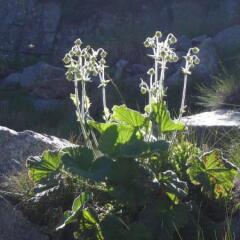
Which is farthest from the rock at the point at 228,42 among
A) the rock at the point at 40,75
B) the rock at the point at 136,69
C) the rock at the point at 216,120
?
the rock at the point at 216,120

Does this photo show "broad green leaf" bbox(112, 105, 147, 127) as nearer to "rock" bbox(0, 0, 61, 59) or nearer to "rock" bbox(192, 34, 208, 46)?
"rock" bbox(192, 34, 208, 46)

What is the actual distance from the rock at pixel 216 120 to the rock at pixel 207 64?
13.8 ft

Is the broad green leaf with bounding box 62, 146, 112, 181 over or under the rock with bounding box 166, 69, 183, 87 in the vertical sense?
over

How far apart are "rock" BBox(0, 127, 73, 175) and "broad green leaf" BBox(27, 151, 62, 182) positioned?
0.69 meters

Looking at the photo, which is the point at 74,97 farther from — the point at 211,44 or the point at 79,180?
the point at 211,44

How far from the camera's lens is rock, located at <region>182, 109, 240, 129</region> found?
6.12m

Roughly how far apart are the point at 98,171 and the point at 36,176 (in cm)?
50

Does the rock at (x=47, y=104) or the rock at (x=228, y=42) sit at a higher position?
the rock at (x=228, y=42)

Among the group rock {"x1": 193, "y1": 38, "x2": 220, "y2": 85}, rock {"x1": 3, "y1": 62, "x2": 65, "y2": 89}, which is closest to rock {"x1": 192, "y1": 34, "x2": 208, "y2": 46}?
rock {"x1": 193, "y1": 38, "x2": 220, "y2": 85}

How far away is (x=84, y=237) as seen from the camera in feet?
12.8

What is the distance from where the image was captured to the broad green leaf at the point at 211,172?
4.00 metres

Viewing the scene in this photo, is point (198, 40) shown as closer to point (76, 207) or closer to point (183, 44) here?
point (183, 44)

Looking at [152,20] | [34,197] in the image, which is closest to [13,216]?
[34,197]

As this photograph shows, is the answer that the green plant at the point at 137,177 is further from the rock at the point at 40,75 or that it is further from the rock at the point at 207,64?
the rock at the point at 40,75
